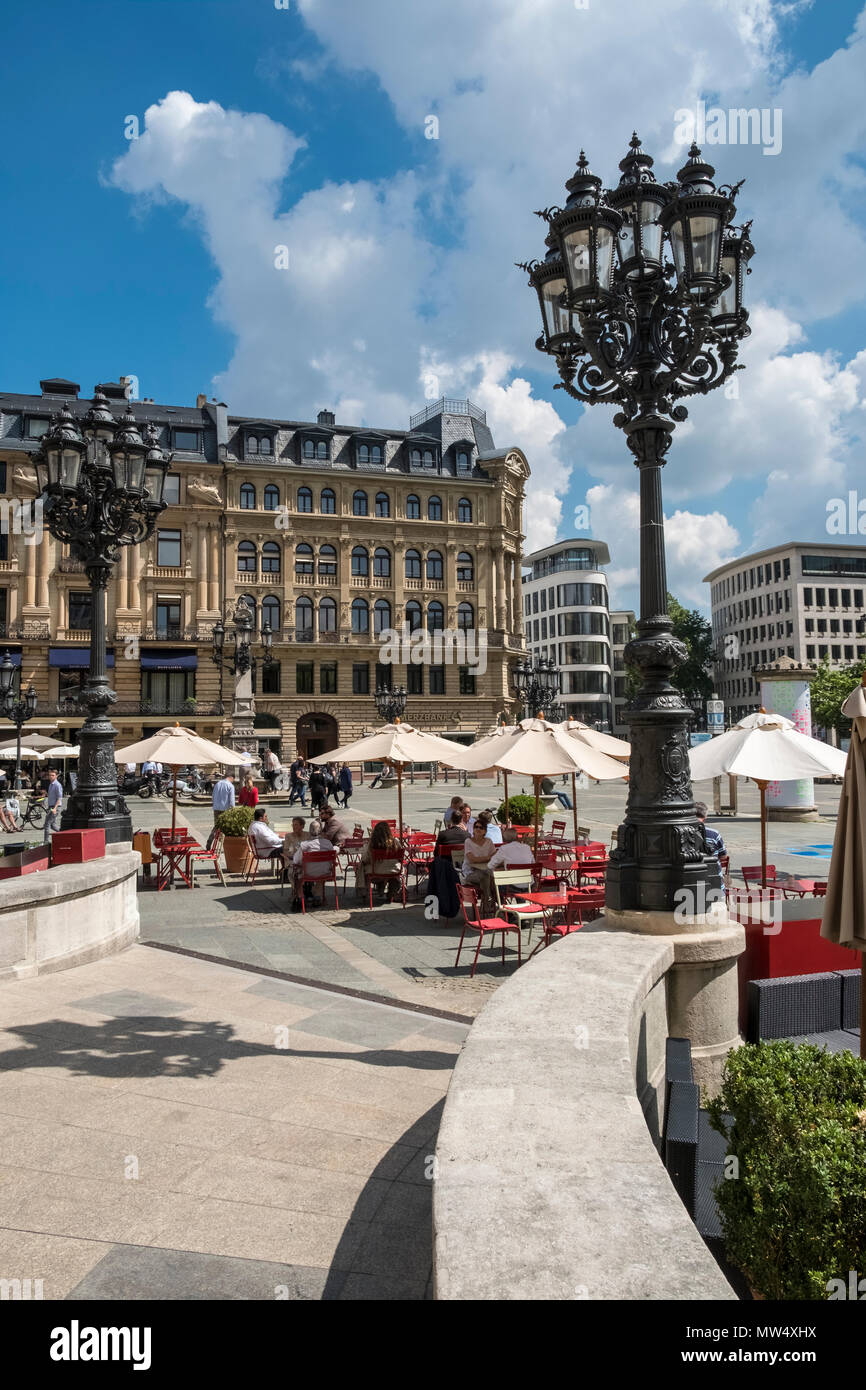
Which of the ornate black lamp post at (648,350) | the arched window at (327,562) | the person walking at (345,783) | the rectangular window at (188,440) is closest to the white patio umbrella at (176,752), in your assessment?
the ornate black lamp post at (648,350)

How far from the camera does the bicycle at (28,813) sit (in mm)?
25366

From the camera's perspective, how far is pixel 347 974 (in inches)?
338

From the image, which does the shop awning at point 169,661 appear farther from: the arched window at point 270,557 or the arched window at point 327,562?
the arched window at point 327,562

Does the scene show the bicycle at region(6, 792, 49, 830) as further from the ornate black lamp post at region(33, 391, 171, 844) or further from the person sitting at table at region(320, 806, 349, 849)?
the ornate black lamp post at region(33, 391, 171, 844)

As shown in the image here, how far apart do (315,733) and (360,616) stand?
313 inches

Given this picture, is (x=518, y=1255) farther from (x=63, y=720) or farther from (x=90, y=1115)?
(x=63, y=720)

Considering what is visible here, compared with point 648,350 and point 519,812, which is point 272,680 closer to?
point 519,812

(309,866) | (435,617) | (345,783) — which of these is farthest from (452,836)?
(435,617)

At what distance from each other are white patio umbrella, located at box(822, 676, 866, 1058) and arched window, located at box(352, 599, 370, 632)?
51.3 meters

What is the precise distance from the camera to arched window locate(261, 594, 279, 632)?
175ft

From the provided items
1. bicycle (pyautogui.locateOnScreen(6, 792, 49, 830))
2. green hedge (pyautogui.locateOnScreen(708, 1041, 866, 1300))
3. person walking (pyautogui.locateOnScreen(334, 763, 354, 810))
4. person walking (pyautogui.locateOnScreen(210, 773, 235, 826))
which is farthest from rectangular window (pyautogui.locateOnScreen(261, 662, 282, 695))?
green hedge (pyautogui.locateOnScreen(708, 1041, 866, 1300))

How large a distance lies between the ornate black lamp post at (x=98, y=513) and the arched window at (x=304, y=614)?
42.6 meters

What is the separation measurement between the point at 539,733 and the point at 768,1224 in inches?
396
